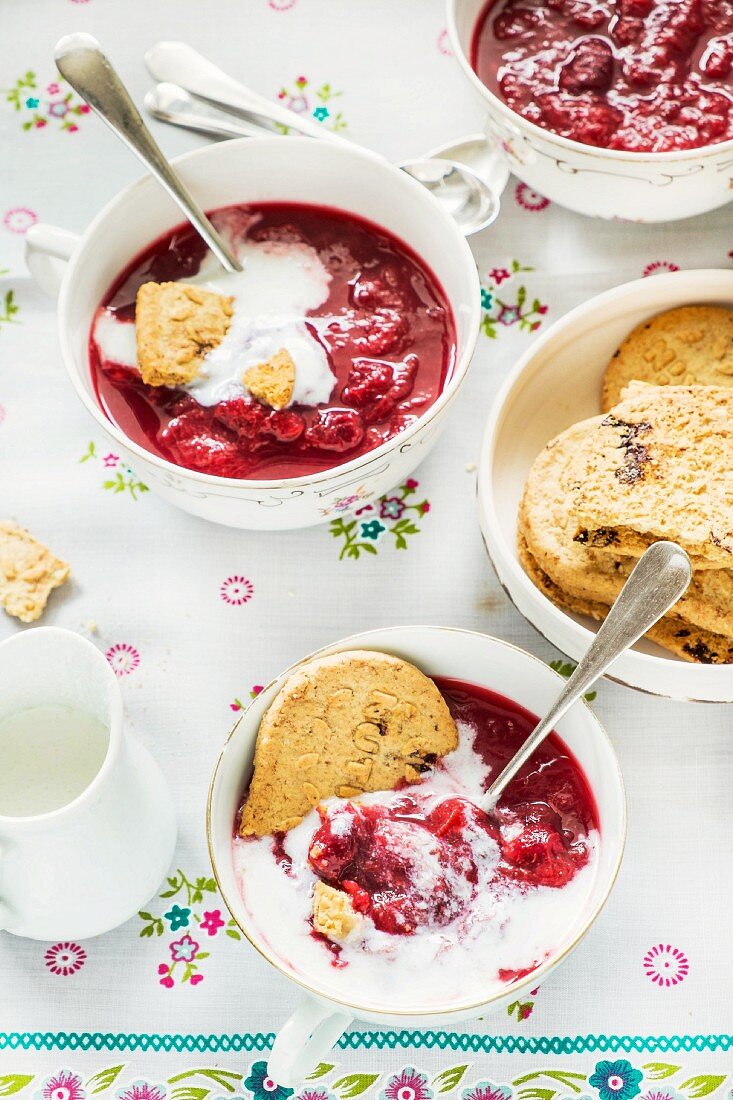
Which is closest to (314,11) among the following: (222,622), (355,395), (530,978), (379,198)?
(379,198)

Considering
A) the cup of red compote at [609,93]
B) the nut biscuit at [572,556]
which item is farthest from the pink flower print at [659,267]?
the nut biscuit at [572,556]

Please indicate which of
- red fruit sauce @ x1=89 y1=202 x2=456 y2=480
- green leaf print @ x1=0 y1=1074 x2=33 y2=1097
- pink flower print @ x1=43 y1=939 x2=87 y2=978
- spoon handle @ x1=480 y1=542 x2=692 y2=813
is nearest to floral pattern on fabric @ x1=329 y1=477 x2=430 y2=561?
red fruit sauce @ x1=89 y1=202 x2=456 y2=480

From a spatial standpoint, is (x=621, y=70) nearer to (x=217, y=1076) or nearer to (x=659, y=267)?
(x=659, y=267)

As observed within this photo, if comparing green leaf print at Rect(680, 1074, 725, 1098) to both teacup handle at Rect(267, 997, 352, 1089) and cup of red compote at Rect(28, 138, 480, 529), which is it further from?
cup of red compote at Rect(28, 138, 480, 529)

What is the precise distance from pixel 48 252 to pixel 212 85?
539 mm

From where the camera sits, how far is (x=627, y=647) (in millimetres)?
1886

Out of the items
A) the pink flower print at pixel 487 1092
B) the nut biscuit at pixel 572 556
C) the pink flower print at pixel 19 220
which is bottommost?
the pink flower print at pixel 487 1092

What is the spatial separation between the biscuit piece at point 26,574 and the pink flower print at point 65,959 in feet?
1.93

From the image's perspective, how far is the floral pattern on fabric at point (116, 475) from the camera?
231 centimetres

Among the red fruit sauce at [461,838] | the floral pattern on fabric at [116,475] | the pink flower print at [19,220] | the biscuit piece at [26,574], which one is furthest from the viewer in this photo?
the pink flower print at [19,220]

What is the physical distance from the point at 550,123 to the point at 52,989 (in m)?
1.75

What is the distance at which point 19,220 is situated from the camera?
2422 millimetres

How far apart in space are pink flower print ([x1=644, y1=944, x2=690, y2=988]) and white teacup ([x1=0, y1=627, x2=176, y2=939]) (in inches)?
33.5

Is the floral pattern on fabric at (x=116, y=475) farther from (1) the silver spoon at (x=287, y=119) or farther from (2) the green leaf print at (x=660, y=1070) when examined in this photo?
(2) the green leaf print at (x=660, y=1070)
